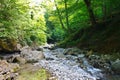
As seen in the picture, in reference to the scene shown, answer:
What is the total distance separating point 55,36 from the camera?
161ft

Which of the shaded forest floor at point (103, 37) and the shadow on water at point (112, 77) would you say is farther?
the shaded forest floor at point (103, 37)

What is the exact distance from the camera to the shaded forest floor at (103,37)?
14295 millimetres

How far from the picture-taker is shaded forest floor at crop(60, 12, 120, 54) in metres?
14.3

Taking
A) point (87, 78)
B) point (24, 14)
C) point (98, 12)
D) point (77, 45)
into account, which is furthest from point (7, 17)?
point (98, 12)

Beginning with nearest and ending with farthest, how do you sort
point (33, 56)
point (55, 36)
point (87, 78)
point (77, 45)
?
point (87, 78), point (33, 56), point (77, 45), point (55, 36)

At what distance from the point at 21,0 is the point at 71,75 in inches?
298

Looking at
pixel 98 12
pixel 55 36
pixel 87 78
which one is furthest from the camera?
pixel 55 36

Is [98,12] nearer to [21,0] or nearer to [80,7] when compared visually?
[80,7]

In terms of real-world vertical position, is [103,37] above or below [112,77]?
below

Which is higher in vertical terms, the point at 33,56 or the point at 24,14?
the point at 24,14

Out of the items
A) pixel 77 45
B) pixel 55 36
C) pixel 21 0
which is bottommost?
pixel 55 36

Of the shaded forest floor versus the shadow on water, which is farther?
the shaded forest floor

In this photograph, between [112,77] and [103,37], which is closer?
[112,77]

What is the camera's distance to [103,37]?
1612cm
